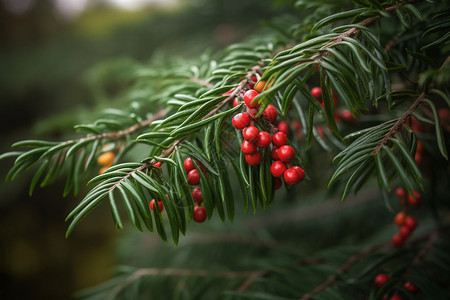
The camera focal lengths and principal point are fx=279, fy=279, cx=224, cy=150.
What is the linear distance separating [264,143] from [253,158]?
3 cm

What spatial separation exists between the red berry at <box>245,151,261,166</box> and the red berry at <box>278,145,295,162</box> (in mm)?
30

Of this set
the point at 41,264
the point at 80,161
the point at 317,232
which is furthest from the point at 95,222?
the point at 80,161

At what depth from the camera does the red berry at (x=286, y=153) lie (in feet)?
1.20

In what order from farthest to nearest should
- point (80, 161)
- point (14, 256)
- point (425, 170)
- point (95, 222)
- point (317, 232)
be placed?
point (95, 222) < point (14, 256) < point (317, 232) < point (425, 170) < point (80, 161)

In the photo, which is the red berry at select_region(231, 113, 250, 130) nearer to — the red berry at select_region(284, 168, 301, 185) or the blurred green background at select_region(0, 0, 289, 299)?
the red berry at select_region(284, 168, 301, 185)

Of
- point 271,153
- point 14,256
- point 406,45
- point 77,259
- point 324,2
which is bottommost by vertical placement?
point 77,259

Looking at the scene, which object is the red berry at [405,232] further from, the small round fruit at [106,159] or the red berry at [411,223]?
the small round fruit at [106,159]

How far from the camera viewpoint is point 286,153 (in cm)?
37

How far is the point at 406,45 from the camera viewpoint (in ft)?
1.83

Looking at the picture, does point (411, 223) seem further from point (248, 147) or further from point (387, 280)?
point (248, 147)

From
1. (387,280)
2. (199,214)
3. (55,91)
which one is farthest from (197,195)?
(55,91)

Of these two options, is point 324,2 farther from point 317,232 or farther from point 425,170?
point 317,232

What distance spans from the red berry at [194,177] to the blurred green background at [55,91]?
4.06 ft

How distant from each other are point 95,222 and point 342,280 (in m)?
2.54
